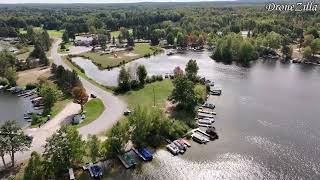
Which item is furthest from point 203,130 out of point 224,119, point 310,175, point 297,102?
point 297,102

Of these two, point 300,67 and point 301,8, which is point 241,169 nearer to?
point 300,67

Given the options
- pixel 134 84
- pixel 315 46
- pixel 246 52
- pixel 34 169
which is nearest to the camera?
pixel 34 169

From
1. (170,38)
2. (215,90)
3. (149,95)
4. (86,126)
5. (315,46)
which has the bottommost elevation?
(86,126)

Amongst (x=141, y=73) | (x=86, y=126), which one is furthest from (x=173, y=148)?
(x=141, y=73)

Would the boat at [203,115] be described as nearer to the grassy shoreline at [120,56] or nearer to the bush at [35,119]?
the bush at [35,119]

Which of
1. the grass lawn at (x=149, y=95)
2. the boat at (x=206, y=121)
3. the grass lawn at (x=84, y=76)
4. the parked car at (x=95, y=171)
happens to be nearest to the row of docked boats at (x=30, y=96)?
the grass lawn at (x=84, y=76)

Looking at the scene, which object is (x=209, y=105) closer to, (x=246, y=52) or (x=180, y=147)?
(x=180, y=147)
